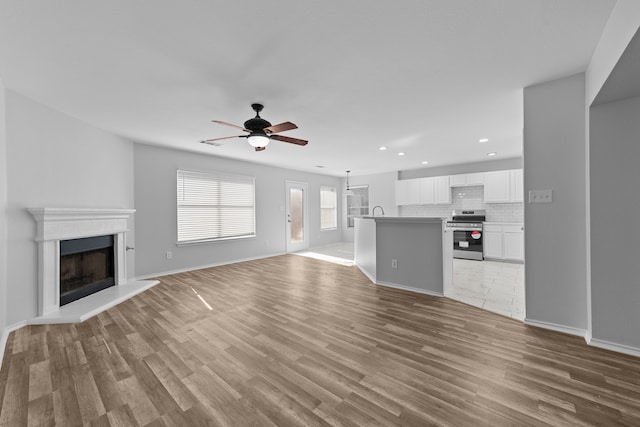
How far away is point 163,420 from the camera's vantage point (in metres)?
1.52

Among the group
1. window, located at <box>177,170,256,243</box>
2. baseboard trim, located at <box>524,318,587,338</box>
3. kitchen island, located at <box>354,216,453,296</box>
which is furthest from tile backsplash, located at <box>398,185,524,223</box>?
window, located at <box>177,170,256,243</box>

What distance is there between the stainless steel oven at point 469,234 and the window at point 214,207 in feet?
16.4

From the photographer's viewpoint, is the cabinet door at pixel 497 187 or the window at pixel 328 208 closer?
the cabinet door at pixel 497 187

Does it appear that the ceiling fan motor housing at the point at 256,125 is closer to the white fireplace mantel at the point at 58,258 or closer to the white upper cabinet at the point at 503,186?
the white fireplace mantel at the point at 58,258

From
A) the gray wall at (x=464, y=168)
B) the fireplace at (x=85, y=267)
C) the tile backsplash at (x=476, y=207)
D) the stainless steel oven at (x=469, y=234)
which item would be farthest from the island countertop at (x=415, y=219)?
the fireplace at (x=85, y=267)

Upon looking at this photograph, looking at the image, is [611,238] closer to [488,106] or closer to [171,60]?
[488,106]

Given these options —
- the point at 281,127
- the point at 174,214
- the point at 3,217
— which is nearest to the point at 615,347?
the point at 281,127

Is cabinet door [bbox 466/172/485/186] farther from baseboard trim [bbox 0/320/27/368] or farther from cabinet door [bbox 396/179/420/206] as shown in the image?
baseboard trim [bbox 0/320/27/368]

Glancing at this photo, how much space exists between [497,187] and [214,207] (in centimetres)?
658

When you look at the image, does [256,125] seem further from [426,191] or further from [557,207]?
[426,191]

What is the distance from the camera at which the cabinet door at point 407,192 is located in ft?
24.9

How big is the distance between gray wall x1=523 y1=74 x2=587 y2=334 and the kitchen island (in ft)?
3.56

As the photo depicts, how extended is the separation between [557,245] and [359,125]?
2749 mm

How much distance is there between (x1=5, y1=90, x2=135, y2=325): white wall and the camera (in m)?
2.79
